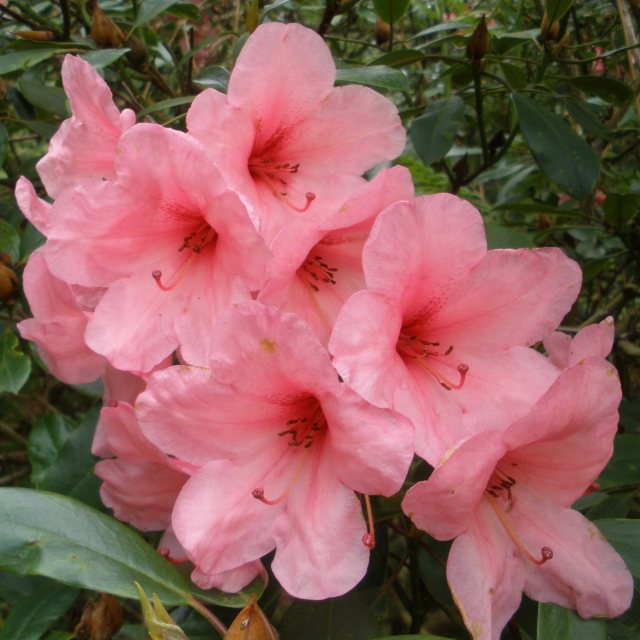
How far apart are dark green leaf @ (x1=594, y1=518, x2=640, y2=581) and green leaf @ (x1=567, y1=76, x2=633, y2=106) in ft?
2.64

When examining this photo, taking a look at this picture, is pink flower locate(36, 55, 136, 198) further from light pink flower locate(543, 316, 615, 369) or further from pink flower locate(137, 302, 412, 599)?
light pink flower locate(543, 316, 615, 369)

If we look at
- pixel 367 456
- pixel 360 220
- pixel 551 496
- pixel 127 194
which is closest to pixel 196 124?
pixel 127 194

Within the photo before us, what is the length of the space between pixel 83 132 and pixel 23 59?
1.05 feet

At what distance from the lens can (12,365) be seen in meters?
1.17

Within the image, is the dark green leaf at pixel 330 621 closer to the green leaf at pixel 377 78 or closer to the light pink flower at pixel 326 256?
the light pink flower at pixel 326 256

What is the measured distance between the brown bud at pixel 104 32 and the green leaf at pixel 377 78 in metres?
0.40

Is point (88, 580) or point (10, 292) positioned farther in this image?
point (10, 292)

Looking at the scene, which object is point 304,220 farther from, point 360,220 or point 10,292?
point 10,292

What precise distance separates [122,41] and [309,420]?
2.50 feet

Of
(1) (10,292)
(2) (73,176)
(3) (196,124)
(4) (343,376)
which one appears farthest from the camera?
(1) (10,292)

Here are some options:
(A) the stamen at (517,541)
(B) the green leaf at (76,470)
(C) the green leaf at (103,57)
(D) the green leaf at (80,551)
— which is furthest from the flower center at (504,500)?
(C) the green leaf at (103,57)

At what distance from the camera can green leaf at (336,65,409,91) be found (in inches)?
42.1

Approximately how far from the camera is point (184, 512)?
812mm

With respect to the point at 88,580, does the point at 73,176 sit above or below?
above
